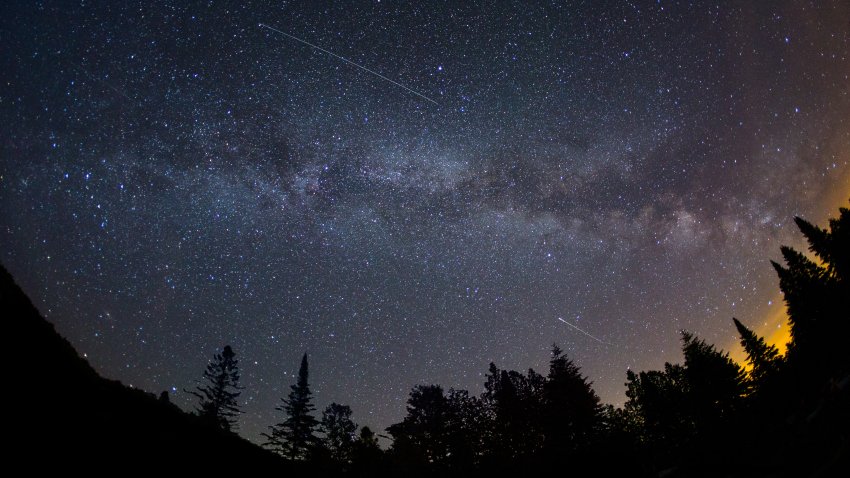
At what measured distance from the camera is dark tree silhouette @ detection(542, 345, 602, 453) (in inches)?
1368

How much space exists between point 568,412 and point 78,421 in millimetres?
37340

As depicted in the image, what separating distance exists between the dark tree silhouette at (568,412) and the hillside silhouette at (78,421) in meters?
30.6

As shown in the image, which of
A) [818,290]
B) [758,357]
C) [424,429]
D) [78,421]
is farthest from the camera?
[424,429]

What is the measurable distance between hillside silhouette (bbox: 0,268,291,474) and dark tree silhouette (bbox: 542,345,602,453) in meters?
30.6

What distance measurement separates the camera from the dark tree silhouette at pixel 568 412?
34750 mm

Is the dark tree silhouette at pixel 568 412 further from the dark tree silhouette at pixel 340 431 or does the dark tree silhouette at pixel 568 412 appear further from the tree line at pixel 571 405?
the dark tree silhouette at pixel 340 431

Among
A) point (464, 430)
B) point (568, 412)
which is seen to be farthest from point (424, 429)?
point (568, 412)

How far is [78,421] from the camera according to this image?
9.07 metres

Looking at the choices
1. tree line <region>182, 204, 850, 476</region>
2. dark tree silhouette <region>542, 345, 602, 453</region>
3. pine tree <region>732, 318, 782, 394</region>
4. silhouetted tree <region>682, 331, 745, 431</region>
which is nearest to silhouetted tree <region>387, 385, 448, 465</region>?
tree line <region>182, 204, 850, 476</region>

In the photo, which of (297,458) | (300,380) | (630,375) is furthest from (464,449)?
(630,375)

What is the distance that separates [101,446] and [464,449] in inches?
1485

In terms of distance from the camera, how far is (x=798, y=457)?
5.86 m

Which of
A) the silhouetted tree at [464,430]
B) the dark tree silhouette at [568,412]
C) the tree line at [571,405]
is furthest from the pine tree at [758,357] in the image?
the silhouetted tree at [464,430]

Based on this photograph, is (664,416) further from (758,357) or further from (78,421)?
(78,421)
